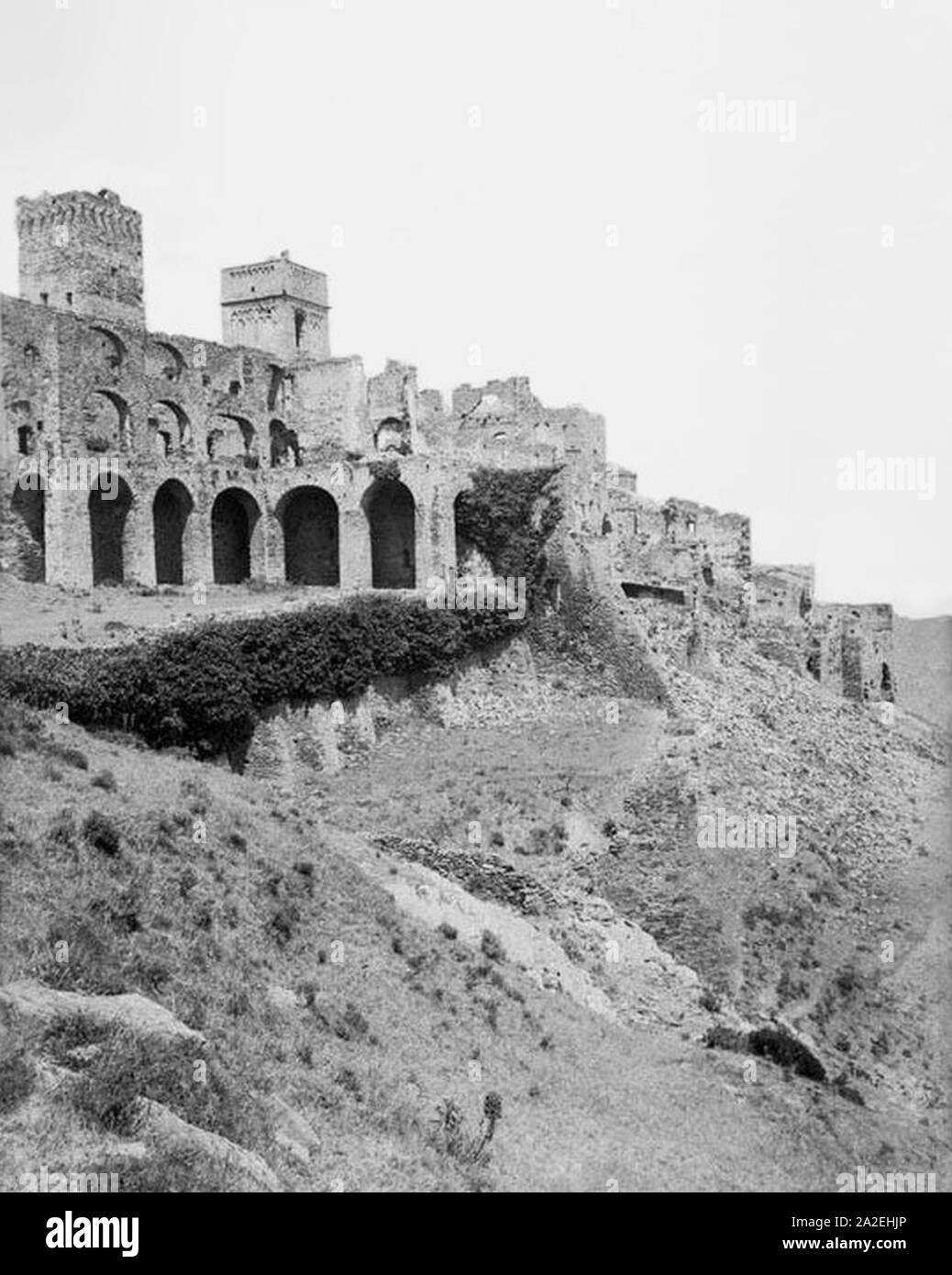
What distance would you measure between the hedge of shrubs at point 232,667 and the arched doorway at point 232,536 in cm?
1225

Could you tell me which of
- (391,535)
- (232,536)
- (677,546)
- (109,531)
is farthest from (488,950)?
(232,536)

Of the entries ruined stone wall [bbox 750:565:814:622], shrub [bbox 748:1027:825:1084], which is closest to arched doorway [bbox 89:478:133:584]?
ruined stone wall [bbox 750:565:814:622]

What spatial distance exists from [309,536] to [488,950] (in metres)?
25.1

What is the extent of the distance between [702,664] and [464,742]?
7372 mm

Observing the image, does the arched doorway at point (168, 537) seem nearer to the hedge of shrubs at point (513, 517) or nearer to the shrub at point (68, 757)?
the hedge of shrubs at point (513, 517)

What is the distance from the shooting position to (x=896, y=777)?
38375 mm

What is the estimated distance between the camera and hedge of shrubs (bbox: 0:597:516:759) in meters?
30.5

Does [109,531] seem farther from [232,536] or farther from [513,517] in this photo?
[513,517]

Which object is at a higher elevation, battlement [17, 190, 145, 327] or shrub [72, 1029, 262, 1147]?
battlement [17, 190, 145, 327]

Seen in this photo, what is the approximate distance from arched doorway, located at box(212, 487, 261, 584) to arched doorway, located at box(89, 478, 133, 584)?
3.25m

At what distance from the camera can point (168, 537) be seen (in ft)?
158

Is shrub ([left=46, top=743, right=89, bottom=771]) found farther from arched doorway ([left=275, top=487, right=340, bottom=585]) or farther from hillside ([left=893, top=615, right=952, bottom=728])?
hillside ([left=893, top=615, right=952, bottom=728])
